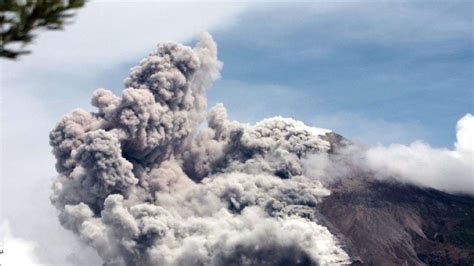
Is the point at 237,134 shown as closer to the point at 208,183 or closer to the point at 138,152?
the point at 208,183

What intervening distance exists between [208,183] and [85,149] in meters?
36.7

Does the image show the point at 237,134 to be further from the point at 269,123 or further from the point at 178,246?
the point at 178,246

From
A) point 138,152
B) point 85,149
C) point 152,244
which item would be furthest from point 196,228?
point 85,149

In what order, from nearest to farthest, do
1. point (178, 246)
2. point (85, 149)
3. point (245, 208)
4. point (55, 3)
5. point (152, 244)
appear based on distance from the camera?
1. point (55, 3)
2. point (85, 149)
3. point (152, 244)
4. point (178, 246)
5. point (245, 208)

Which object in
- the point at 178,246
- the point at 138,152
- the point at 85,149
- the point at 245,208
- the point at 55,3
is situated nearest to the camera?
the point at 55,3

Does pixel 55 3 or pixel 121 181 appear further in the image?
pixel 121 181

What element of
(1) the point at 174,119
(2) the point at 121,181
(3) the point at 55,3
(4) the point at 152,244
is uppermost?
(1) the point at 174,119

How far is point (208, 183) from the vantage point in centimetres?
14562

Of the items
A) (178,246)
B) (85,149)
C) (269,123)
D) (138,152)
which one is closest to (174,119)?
(138,152)

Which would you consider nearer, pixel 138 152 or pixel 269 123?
pixel 138 152

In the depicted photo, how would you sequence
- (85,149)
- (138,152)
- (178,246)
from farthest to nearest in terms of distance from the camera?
(178,246) < (138,152) < (85,149)

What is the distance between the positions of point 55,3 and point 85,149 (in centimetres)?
10340

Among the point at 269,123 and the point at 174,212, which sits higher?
the point at 269,123

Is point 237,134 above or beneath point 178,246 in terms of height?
above
